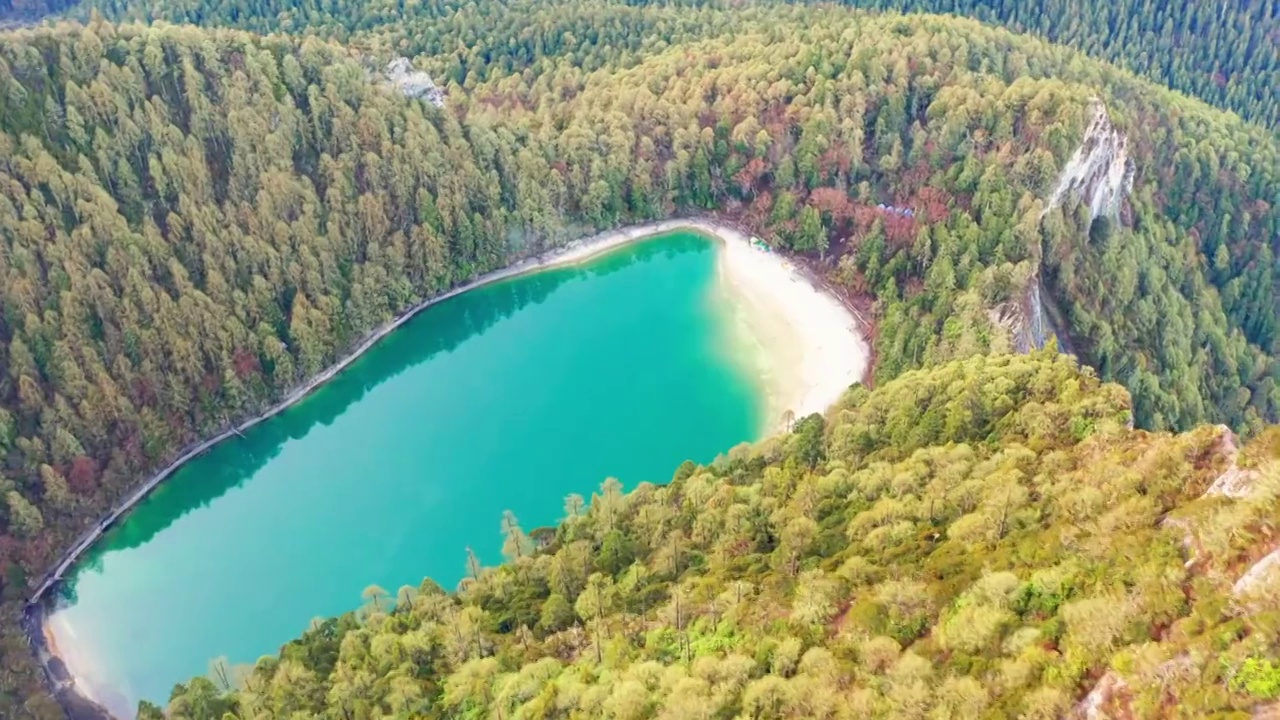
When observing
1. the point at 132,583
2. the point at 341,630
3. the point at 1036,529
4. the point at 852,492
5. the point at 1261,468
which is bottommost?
the point at 132,583

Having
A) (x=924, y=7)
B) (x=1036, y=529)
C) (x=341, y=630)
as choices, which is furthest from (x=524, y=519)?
(x=924, y=7)

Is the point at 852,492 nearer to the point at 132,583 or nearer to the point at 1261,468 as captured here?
the point at 1261,468

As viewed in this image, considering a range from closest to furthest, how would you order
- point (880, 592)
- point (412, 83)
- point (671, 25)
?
point (880, 592)
point (412, 83)
point (671, 25)

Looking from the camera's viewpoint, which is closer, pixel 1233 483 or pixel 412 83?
pixel 1233 483

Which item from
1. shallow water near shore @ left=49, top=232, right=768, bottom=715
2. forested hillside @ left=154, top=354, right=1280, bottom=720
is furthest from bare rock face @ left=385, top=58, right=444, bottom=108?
forested hillside @ left=154, top=354, right=1280, bottom=720

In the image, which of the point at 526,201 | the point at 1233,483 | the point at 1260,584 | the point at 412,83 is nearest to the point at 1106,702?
the point at 1260,584

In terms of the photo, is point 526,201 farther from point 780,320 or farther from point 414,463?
point 414,463

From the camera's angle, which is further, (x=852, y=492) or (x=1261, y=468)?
(x=852, y=492)

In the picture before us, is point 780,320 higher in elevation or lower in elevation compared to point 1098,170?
lower
